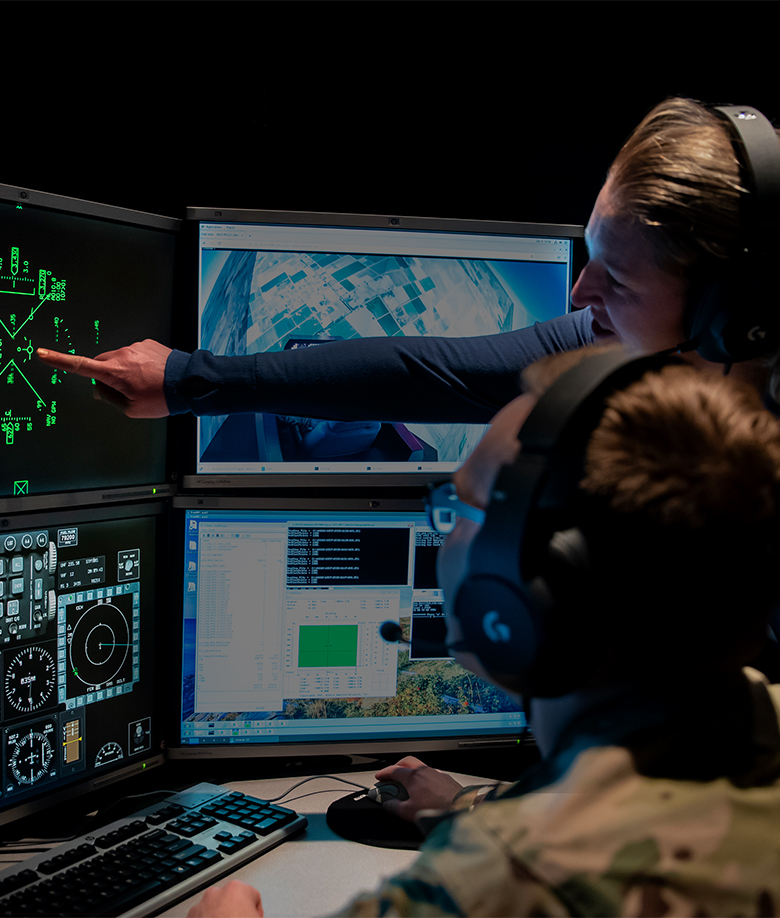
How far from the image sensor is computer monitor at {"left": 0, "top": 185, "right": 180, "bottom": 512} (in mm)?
1019

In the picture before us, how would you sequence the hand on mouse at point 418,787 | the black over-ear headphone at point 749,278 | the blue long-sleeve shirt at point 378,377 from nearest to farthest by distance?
the black over-ear headphone at point 749,278 < the blue long-sleeve shirt at point 378,377 < the hand on mouse at point 418,787

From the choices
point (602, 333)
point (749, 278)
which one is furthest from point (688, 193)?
point (602, 333)

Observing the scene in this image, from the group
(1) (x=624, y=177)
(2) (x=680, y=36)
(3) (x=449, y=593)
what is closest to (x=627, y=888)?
(3) (x=449, y=593)

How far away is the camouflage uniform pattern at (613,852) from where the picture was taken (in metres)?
0.47

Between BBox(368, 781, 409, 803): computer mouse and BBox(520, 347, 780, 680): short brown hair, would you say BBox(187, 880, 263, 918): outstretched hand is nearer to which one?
BBox(368, 781, 409, 803): computer mouse

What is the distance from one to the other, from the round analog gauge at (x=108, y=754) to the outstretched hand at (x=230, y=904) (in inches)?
14.4

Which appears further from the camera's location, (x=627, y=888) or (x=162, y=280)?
(x=162, y=280)

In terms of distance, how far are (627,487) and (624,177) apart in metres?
0.54

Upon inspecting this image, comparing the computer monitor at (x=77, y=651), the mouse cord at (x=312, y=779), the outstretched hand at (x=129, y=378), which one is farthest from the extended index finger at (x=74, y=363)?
the mouse cord at (x=312, y=779)

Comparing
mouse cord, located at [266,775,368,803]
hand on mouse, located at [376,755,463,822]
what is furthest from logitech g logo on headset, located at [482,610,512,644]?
mouse cord, located at [266,775,368,803]

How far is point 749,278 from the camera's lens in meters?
0.81

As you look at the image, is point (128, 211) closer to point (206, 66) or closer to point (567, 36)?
point (206, 66)

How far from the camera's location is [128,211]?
44.5 inches

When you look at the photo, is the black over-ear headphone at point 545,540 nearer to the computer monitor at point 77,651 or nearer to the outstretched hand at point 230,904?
the outstretched hand at point 230,904
